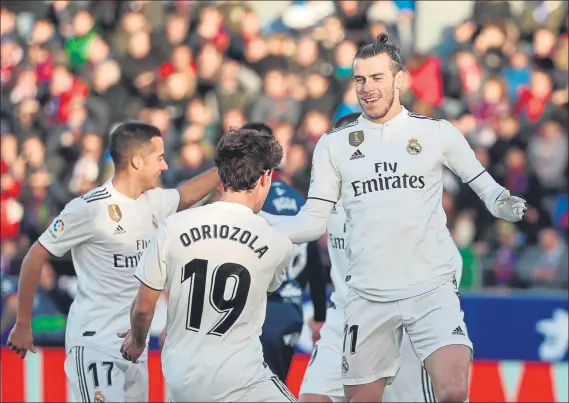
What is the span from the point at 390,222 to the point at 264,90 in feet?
26.1

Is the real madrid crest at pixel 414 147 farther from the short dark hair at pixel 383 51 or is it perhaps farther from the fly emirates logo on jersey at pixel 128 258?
the fly emirates logo on jersey at pixel 128 258

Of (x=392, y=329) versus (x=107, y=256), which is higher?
(x=107, y=256)

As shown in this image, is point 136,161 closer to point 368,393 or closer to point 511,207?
point 368,393

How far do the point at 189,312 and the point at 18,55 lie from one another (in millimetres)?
10985

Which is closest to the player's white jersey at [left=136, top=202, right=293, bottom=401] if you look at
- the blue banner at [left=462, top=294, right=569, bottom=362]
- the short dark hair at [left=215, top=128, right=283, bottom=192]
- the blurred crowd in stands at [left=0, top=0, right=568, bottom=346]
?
the short dark hair at [left=215, top=128, right=283, bottom=192]

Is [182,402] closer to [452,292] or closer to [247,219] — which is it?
[247,219]

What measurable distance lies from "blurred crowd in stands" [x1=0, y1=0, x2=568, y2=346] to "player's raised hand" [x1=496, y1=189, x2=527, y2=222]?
5759mm

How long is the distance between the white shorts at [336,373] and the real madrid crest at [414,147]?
2.02 meters

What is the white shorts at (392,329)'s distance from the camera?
22.9 ft

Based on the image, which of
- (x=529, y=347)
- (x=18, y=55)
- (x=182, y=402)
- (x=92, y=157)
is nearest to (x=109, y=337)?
(x=182, y=402)

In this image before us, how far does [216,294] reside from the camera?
588cm

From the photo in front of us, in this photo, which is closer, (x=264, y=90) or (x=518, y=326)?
(x=518, y=326)

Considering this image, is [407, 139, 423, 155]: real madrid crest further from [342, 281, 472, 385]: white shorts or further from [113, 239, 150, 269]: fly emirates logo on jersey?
[113, 239, 150, 269]: fly emirates logo on jersey

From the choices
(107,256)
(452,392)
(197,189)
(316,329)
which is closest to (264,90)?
(316,329)
